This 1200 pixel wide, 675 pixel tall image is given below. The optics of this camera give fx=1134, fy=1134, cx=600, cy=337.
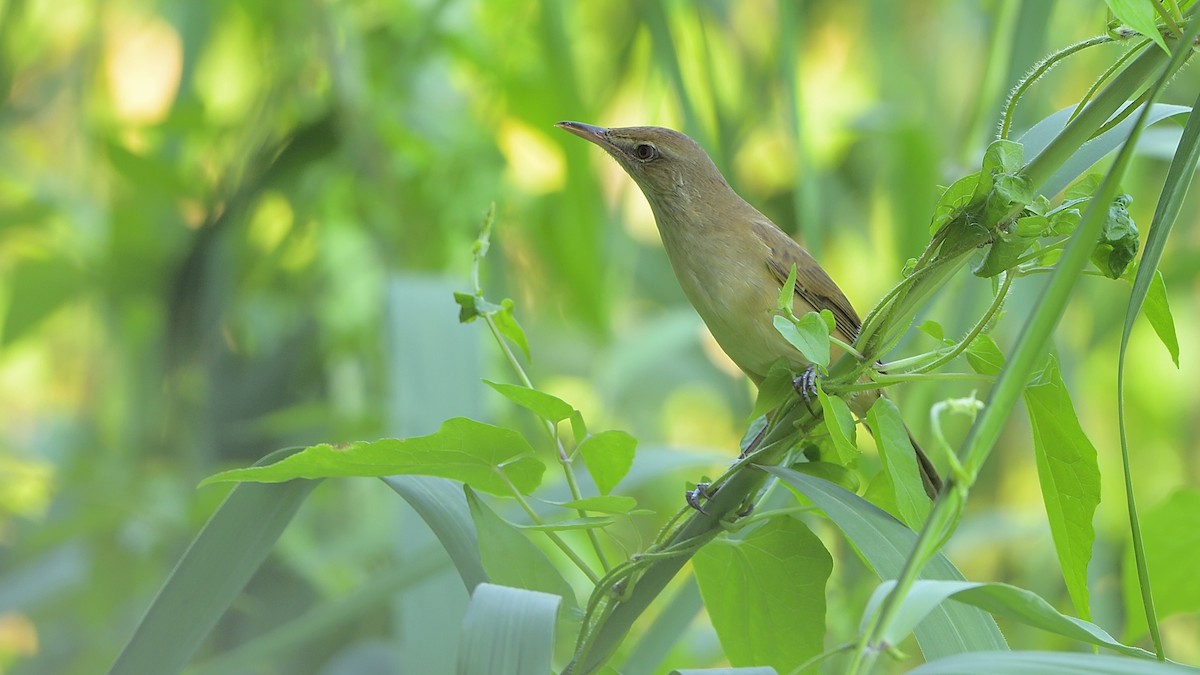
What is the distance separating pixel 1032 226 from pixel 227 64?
10.3 feet

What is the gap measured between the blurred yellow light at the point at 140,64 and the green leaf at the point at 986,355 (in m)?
3.09

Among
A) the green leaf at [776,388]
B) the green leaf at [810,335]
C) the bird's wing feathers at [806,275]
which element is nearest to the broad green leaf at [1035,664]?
the green leaf at [810,335]

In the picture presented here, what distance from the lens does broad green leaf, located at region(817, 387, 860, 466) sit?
2.79 ft

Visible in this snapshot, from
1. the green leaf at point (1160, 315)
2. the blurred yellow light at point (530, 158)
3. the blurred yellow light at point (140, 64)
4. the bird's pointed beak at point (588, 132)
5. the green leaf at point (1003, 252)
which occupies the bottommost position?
the green leaf at point (1160, 315)

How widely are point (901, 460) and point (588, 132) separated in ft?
3.36

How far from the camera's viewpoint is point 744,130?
301 centimetres

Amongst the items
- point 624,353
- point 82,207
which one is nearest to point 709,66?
point 624,353

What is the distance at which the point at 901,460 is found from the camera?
2.84 ft

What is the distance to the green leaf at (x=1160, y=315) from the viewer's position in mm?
893

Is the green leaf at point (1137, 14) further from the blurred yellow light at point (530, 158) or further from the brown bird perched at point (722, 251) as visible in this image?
the blurred yellow light at point (530, 158)

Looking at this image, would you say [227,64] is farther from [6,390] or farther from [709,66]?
[709,66]

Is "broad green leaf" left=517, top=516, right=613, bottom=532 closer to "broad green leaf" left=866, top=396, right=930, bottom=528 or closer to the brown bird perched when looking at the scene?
"broad green leaf" left=866, top=396, right=930, bottom=528

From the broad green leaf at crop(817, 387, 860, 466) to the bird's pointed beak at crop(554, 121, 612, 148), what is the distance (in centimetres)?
91

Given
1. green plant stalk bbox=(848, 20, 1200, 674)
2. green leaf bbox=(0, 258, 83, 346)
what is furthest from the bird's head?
green leaf bbox=(0, 258, 83, 346)
